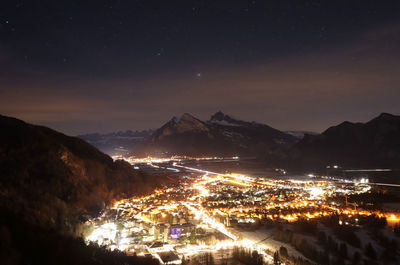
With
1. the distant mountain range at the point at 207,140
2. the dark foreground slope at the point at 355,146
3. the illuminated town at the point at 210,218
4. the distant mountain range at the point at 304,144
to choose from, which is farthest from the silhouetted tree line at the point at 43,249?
the distant mountain range at the point at 207,140

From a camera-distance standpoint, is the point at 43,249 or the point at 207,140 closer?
the point at 43,249

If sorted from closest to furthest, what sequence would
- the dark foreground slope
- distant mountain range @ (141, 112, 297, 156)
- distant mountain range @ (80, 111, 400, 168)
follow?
the dark foreground slope < distant mountain range @ (80, 111, 400, 168) < distant mountain range @ (141, 112, 297, 156)

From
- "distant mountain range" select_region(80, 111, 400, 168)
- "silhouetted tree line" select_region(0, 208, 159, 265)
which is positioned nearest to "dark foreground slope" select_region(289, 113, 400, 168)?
"distant mountain range" select_region(80, 111, 400, 168)

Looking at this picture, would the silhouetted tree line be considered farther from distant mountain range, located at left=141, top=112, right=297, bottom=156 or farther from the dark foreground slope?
distant mountain range, located at left=141, top=112, right=297, bottom=156

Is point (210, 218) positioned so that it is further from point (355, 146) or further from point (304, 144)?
point (304, 144)

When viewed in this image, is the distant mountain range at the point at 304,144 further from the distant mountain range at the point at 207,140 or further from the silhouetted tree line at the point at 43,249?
the silhouetted tree line at the point at 43,249

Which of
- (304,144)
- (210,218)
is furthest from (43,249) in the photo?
(304,144)
